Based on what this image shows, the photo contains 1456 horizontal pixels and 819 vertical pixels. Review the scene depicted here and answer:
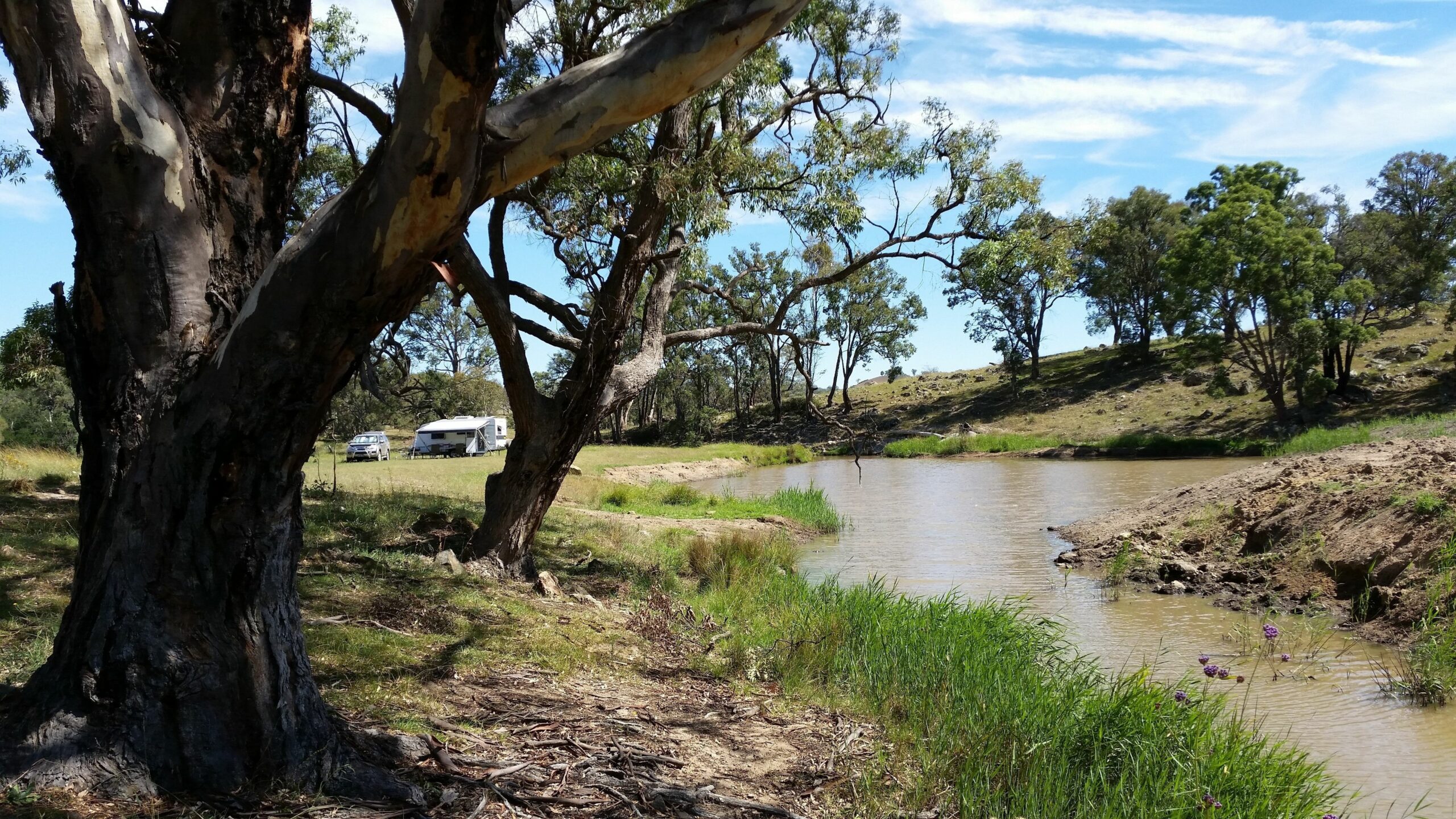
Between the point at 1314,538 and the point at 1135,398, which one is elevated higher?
the point at 1135,398

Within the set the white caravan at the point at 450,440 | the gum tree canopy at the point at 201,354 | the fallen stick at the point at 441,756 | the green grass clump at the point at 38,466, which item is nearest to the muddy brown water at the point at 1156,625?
the fallen stick at the point at 441,756

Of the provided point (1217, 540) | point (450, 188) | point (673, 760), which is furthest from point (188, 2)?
point (1217, 540)

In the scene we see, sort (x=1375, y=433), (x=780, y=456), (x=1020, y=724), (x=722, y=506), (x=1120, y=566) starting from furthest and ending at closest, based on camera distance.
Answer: (x=780, y=456) → (x=1375, y=433) → (x=722, y=506) → (x=1120, y=566) → (x=1020, y=724)

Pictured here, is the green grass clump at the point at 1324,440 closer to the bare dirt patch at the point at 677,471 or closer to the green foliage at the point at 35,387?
the bare dirt patch at the point at 677,471

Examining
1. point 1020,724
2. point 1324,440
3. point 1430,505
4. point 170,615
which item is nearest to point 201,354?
point 170,615

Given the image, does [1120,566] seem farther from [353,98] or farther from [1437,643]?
[353,98]

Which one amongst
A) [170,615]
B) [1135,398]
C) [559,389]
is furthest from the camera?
[1135,398]

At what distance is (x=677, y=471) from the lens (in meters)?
34.4

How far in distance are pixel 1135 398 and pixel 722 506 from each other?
108ft

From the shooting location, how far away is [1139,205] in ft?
167

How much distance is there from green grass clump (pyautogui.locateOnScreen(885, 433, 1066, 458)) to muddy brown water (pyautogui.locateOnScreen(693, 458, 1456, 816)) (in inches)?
571

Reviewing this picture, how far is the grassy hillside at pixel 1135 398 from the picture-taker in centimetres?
3422

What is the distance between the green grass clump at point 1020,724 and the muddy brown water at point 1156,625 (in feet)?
1.63

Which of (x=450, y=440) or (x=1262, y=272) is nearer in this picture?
(x=1262, y=272)
